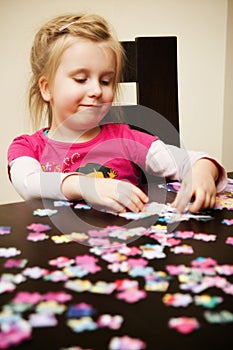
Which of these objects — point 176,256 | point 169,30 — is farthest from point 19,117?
point 176,256

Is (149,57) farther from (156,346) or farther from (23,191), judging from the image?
(156,346)

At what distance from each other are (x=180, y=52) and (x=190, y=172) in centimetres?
204

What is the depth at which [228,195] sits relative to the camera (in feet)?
3.54

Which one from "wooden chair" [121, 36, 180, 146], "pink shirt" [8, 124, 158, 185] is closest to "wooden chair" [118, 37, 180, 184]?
"wooden chair" [121, 36, 180, 146]

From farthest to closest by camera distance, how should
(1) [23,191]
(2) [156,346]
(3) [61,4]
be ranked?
1. (3) [61,4]
2. (1) [23,191]
3. (2) [156,346]

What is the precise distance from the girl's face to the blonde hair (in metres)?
0.03

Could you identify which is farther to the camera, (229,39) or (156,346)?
(229,39)

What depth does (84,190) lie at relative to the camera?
3.16ft

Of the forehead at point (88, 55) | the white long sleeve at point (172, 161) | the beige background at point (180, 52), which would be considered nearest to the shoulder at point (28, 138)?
the forehead at point (88, 55)

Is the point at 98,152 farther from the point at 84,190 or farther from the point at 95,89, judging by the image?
the point at 84,190

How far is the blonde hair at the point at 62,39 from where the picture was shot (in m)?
1.27

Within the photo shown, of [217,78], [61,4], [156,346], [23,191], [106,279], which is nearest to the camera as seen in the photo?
[156,346]

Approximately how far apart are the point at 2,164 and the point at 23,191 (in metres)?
1.83

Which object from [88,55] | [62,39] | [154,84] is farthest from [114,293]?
[154,84]
